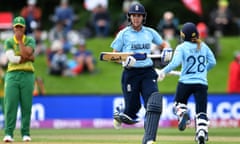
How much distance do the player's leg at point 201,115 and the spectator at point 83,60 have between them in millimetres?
13904

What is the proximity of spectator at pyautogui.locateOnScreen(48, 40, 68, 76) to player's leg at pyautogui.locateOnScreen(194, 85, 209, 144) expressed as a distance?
543 inches

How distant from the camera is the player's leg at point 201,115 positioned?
13430 millimetres

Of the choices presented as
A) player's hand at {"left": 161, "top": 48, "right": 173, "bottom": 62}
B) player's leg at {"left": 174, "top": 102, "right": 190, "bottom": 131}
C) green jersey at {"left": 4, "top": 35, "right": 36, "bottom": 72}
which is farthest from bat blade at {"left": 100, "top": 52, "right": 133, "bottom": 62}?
green jersey at {"left": 4, "top": 35, "right": 36, "bottom": 72}

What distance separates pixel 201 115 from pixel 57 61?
14392 mm

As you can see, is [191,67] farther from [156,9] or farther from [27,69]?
[156,9]

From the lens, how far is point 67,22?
30391 millimetres

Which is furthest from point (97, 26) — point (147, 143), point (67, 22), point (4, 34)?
point (147, 143)

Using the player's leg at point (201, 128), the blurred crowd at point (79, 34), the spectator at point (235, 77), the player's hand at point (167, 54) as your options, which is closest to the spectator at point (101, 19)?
the blurred crowd at point (79, 34)

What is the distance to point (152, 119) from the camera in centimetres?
1254

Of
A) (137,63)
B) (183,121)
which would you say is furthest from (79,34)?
(137,63)

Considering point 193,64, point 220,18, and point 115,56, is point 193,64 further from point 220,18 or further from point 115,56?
point 220,18

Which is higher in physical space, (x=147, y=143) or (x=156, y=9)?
(x=156, y=9)

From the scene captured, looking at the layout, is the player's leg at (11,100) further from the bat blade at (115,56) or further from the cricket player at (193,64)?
the cricket player at (193,64)

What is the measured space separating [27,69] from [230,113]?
962 cm
